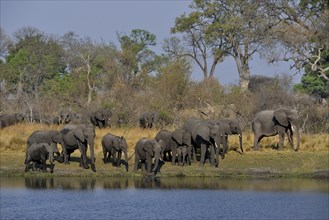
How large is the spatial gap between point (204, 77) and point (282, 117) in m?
25.5

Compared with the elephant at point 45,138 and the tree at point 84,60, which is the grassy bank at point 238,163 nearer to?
the elephant at point 45,138

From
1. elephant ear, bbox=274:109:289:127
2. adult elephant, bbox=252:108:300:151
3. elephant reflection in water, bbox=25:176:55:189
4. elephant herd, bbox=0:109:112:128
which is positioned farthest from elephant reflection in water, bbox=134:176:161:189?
elephant herd, bbox=0:109:112:128

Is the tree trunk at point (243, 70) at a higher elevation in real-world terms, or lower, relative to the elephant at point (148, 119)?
higher

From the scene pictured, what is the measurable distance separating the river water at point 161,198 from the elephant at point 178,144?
2.53m

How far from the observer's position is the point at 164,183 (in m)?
35.3

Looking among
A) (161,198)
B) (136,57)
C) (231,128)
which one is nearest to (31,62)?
(136,57)

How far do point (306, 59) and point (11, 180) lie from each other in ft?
88.8

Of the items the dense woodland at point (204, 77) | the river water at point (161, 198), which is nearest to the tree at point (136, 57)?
the dense woodland at point (204, 77)

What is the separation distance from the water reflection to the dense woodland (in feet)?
49.6

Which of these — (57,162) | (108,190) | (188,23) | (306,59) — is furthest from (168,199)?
(188,23)

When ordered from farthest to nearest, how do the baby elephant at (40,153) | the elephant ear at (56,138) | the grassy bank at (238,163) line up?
→ the elephant ear at (56,138)
the grassy bank at (238,163)
the baby elephant at (40,153)

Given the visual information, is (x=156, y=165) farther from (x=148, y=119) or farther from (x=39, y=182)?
(x=148, y=119)

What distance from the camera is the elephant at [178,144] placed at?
39125 mm

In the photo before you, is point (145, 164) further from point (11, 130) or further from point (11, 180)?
point (11, 130)
